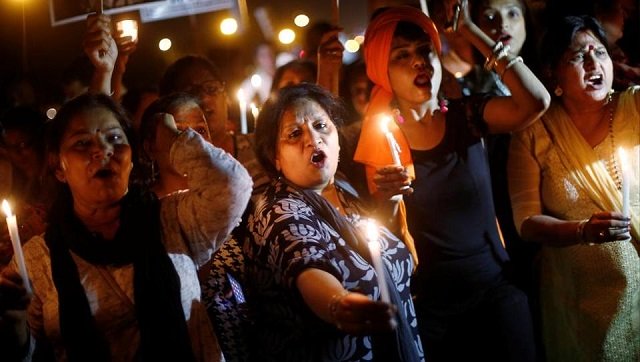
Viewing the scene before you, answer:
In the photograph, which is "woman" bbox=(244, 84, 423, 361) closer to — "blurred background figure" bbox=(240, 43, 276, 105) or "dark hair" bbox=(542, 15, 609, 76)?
"dark hair" bbox=(542, 15, 609, 76)

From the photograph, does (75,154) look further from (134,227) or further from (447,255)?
(447,255)

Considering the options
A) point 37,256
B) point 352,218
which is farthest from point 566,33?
point 37,256

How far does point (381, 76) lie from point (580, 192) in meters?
1.23

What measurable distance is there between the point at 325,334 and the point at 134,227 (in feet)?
2.85

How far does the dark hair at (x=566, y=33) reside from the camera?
3.32m

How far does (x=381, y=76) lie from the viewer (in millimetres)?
3502

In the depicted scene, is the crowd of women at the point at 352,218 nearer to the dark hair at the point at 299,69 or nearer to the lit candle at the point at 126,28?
the lit candle at the point at 126,28

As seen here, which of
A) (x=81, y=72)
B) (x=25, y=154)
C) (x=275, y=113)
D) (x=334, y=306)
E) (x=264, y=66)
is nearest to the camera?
(x=334, y=306)

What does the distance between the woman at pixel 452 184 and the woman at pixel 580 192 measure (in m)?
0.26

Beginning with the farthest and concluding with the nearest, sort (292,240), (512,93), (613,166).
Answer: (613,166) < (512,93) < (292,240)

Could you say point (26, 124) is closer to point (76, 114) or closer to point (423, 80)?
point (76, 114)

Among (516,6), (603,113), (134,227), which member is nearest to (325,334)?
(134,227)

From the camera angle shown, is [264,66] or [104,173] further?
[264,66]

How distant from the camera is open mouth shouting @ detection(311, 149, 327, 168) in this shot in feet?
9.15
